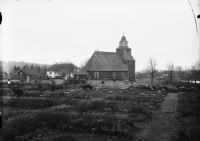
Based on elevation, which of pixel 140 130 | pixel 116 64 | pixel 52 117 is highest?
pixel 116 64

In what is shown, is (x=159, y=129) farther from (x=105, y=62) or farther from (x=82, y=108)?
(x=105, y=62)

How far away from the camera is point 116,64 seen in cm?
5525

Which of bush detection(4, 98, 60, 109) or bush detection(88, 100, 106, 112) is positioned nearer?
bush detection(88, 100, 106, 112)

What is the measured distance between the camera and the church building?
5019cm

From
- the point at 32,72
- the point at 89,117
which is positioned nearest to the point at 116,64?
the point at 32,72

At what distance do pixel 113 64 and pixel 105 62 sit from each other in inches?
106

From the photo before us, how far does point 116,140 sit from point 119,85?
3220cm

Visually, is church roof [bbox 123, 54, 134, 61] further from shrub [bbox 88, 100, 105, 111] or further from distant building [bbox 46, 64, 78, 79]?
shrub [bbox 88, 100, 105, 111]

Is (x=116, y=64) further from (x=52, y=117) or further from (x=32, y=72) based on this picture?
(x=52, y=117)

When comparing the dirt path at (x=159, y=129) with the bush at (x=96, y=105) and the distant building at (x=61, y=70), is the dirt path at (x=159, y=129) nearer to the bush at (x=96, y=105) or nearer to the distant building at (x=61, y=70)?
the bush at (x=96, y=105)

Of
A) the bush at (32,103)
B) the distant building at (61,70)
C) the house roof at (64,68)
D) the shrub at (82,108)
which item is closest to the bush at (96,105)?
the shrub at (82,108)

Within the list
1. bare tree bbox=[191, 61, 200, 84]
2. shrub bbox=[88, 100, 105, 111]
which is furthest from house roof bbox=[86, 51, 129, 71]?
shrub bbox=[88, 100, 105, 111]

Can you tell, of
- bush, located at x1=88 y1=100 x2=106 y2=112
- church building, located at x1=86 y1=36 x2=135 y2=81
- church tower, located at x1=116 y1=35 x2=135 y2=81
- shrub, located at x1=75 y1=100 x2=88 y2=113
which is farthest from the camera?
church tower, located at x1=116 y1=35 x2=135 y2=81

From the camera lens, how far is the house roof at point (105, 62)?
2000 inches
